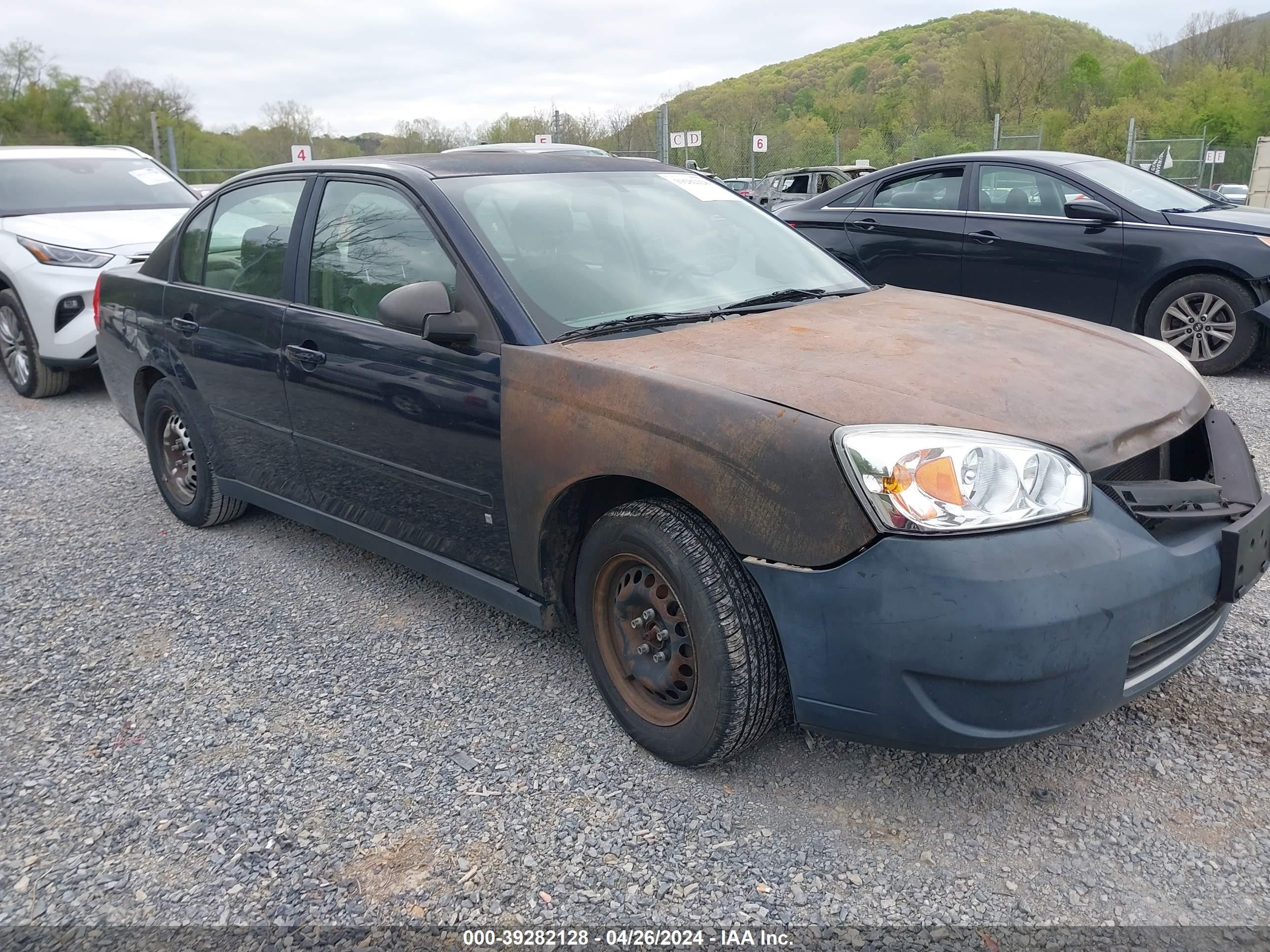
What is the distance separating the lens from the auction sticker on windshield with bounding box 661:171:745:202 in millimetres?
3750

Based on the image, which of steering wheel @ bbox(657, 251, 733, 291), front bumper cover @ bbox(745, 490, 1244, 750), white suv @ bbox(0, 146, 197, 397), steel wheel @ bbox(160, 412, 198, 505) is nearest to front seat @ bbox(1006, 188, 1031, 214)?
steering wheel @ bbox(657, 251, 733, 291)

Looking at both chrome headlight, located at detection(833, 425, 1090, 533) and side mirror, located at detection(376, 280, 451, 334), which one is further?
side mirror, located at detection(376, 280, 451, 334)

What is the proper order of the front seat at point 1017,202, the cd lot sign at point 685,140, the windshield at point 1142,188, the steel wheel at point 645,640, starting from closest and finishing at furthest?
1. the steel wheel at point 645,640
2. the windshield at point 1142,188
3. the front seat at point 1017,202
4. the cd lot sign at point 685,140

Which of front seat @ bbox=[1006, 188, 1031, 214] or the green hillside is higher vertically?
the green hillside

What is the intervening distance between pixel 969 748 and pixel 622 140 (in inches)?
1069

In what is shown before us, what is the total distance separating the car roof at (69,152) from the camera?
8.23m

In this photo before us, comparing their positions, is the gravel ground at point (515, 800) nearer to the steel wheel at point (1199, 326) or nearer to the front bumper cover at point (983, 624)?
the front bumper cover at point (983, 624)

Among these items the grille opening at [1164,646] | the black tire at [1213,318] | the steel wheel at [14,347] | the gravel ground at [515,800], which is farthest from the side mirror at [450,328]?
the steel wheel at [14,347]

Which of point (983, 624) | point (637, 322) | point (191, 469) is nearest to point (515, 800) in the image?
point (983, 624)

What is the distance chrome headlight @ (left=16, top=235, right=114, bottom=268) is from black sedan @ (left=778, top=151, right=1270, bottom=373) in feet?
18.0

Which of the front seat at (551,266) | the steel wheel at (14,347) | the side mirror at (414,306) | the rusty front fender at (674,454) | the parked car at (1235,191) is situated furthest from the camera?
the parked car at (1235,191)

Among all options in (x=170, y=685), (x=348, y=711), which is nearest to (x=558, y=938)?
(x=348, y=711)

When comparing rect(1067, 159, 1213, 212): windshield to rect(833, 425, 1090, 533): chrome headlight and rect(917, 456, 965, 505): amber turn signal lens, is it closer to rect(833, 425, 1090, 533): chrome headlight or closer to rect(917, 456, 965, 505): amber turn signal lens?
rect(833, 425, 1090, 533): chrome headlight

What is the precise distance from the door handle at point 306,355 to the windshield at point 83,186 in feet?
18.9
